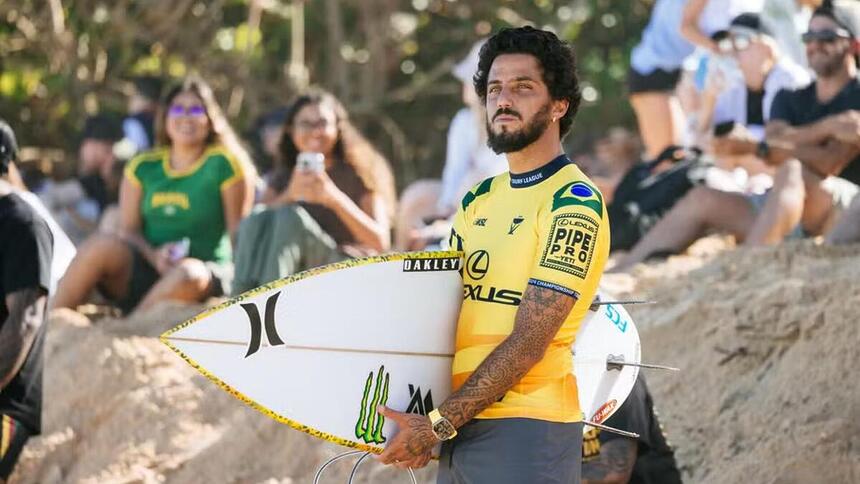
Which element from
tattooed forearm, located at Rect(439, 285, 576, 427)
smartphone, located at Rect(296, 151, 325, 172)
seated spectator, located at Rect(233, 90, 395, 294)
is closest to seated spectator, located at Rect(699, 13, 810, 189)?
seated spectator, located at Rect(233, 90, 395, 294)

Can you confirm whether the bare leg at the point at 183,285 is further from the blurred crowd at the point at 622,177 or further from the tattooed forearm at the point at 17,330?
the tattooed forearm at the point at 17,330

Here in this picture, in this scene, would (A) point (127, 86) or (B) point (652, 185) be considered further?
(A) point (127, 86)

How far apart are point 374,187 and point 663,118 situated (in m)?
2.08

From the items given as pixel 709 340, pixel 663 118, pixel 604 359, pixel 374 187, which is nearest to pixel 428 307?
pixel 604 359

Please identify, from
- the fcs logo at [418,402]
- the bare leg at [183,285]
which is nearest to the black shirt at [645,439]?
the fcs logo at [418,402]

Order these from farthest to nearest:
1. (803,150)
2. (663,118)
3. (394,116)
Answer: (394,116) < (663,118) < (803,150)

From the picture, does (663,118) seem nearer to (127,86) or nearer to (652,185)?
(652,185)

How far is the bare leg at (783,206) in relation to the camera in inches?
277

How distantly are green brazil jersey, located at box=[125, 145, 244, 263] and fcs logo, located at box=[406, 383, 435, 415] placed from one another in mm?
4231

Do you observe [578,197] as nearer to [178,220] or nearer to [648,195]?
[648,195]

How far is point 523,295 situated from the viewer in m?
3.80

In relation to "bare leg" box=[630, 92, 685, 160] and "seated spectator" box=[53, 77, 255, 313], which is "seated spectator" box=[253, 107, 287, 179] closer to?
"seated spectator" box=[53, 77, 255, 313]

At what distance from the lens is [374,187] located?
8008mm

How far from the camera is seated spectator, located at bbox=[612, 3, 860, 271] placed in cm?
705
